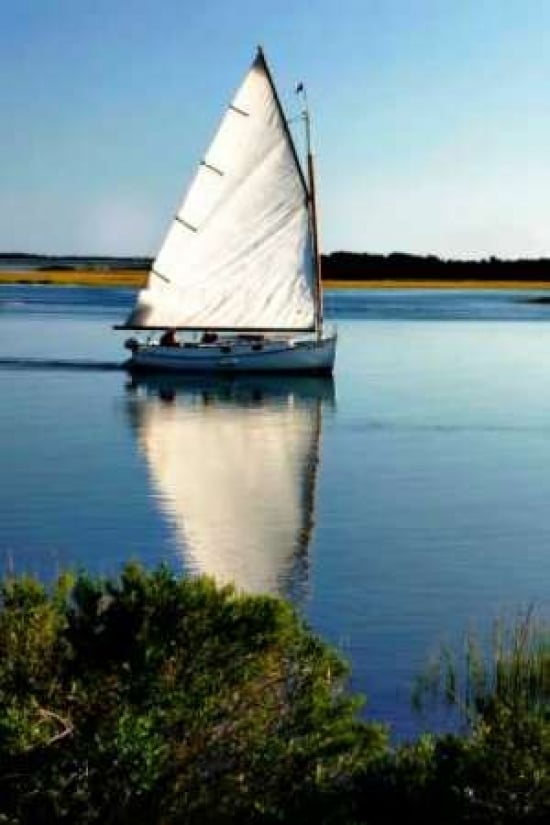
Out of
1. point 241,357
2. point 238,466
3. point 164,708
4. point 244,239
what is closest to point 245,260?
point 244,239

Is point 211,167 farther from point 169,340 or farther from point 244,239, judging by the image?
point 169,340

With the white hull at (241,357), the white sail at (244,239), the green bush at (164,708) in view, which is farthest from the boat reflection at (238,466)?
the white sail at (244,239)

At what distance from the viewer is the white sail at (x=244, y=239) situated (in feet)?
224

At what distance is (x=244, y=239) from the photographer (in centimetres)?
6856

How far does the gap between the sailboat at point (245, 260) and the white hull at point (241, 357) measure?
4 cm

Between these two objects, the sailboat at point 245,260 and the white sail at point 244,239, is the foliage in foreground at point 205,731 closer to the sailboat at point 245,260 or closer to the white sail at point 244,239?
the sailboat at point 245,260

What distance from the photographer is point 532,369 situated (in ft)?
251

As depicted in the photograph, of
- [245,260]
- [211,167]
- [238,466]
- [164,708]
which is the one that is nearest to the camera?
[164,708]

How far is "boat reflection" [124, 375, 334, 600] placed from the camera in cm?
2647

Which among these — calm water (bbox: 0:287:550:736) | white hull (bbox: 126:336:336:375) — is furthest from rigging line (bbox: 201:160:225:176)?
calm water (bbox: 0:287:550:736)

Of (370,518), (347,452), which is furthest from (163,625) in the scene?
(347,452)

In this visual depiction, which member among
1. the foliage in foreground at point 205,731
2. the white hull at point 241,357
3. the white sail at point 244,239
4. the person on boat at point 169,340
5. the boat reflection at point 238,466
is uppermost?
the white sail at point 244,239

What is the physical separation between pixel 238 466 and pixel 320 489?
452 cm

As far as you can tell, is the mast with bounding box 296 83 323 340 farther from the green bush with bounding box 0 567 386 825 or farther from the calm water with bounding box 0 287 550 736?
the green bush with bounding box 0 567 386 825
